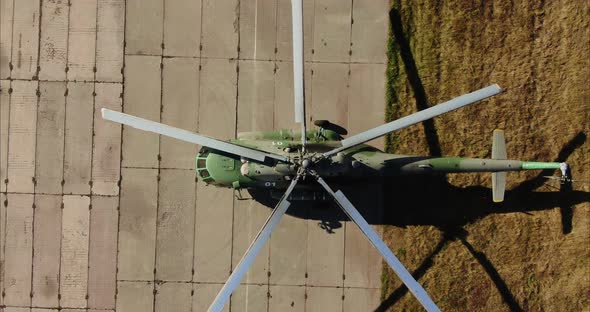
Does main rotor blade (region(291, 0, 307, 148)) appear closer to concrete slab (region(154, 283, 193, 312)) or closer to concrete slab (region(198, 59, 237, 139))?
concrete slab (region(198, 59, 237, 139))

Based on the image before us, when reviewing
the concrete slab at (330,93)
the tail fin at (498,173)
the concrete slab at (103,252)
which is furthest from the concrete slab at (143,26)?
the tail fin at (498,173)

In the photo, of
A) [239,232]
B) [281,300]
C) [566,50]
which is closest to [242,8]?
[239,232]

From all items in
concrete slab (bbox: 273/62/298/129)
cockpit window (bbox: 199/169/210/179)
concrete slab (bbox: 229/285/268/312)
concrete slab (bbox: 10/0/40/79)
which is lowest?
concrete slab (bbox: 229/285/268/312)

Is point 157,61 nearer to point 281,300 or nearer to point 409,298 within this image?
point 281,300

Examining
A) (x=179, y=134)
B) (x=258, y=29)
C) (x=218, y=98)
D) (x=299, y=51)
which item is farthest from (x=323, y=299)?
(x=258, y=29)

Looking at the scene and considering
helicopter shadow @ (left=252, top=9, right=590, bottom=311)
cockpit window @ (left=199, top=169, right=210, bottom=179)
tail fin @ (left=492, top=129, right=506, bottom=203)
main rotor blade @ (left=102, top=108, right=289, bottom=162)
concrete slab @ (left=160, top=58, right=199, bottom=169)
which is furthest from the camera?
concrete slab @ (left=160, top=58, right=199, bottom=169)

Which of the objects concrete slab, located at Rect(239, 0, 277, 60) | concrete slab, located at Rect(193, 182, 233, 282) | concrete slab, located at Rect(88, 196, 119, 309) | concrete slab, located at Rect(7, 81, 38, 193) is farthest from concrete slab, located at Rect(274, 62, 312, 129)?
concrete slab, located at Rect(7, 81, 38, 193)

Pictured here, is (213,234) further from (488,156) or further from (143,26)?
(488,156)
